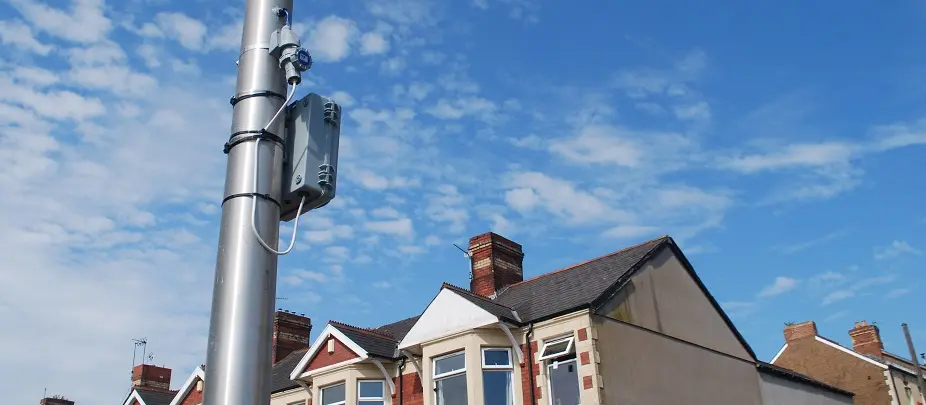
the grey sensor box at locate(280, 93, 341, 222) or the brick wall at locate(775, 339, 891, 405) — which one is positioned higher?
the brick wall at locate(775, 339, 891, 405)

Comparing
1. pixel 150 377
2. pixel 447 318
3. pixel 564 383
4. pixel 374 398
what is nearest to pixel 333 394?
pixel 374 398

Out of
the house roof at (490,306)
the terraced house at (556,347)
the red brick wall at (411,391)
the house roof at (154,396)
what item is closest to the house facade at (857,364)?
the terraced house at (556,347)

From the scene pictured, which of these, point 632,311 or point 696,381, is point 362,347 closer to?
point 632,311

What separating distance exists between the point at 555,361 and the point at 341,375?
692 cm

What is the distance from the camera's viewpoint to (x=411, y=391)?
24125 mm

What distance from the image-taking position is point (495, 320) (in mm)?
21609

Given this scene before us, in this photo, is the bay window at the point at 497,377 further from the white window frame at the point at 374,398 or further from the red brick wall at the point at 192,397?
the red brick wall at the point at 192,397

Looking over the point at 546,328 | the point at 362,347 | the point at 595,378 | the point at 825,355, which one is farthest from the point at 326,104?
→ the point at 825,355

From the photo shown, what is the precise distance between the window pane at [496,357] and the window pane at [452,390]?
2.43 ft

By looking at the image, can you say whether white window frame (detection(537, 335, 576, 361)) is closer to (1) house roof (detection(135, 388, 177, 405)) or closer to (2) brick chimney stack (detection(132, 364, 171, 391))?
(1) house roof (detection(135, 388, 177, 405))

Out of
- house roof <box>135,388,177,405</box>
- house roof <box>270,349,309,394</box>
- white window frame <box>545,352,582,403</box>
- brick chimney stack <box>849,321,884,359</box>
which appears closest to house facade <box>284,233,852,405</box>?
white window frame <box>545,352,582,403</box>

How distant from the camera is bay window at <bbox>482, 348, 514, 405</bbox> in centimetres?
2147

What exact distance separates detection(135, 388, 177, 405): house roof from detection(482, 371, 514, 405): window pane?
1693cm

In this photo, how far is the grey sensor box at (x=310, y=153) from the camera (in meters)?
3.98
